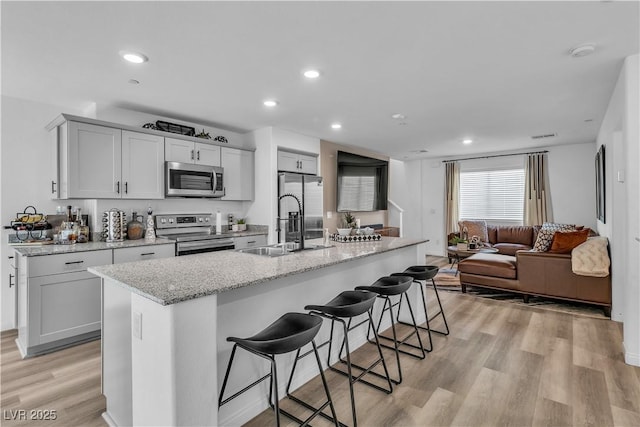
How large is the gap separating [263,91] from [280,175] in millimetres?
1643

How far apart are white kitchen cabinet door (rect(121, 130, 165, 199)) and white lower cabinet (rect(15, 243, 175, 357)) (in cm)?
80

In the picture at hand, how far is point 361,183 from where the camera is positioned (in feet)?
21.6

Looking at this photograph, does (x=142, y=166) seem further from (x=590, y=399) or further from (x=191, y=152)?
(x=590, y=399)

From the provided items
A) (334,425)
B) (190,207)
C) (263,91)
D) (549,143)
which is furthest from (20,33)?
(549,143)

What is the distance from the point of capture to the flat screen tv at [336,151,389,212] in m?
6.12

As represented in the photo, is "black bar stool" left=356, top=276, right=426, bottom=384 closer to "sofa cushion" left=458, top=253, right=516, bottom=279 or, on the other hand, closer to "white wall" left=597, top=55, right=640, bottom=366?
"white wall" left=597, top=55, right=640, bottom=366

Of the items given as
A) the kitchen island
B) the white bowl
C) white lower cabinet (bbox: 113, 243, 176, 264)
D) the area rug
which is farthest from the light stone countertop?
the area rug

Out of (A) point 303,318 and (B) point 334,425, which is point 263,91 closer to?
(A) point 303,318

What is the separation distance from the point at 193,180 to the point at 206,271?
2.60m

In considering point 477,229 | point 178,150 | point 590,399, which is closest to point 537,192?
point 477,229

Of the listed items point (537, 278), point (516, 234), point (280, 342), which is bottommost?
point (537, 278)

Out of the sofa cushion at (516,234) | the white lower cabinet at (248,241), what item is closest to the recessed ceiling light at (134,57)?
the white lower cabinet at (248,241)

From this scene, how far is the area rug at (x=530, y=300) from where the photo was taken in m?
3.98

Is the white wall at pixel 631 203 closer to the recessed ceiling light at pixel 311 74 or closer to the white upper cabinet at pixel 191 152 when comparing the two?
the recessed ceiling light at pixel 311 74
